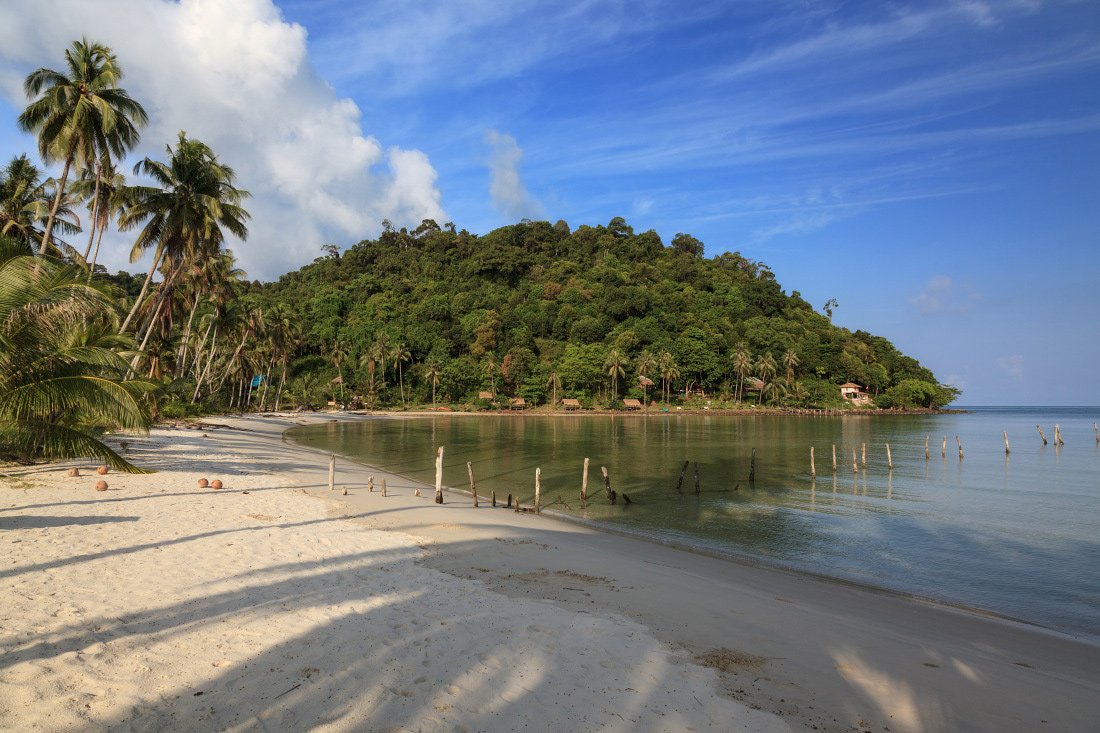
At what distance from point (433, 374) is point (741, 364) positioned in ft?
171

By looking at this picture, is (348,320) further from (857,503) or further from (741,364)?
(857,503)

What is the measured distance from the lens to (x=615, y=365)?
9531cm

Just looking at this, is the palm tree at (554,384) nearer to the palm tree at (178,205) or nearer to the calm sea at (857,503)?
the calm sea at (857,503)

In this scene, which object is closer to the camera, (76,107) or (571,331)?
(76,107)

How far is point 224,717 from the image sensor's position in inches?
184

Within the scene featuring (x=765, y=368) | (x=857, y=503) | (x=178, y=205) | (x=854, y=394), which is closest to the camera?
(x=857, y=503)

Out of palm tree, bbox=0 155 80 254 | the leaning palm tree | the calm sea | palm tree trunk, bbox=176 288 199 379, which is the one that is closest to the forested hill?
palm tree trunk, bbox=176 288 199 379

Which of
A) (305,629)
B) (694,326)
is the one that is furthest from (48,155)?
(694,326)

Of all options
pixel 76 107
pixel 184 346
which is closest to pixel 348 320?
pixel 184 346

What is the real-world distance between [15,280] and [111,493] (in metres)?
5.66

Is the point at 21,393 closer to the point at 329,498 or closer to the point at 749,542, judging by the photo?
the point at 329,498

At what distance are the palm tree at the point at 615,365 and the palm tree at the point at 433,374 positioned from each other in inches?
1106

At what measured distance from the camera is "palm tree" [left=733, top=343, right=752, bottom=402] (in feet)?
325

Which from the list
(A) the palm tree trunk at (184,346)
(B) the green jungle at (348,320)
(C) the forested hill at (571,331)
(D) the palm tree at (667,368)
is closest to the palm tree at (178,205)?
(B) the green jungle at (348,320)
